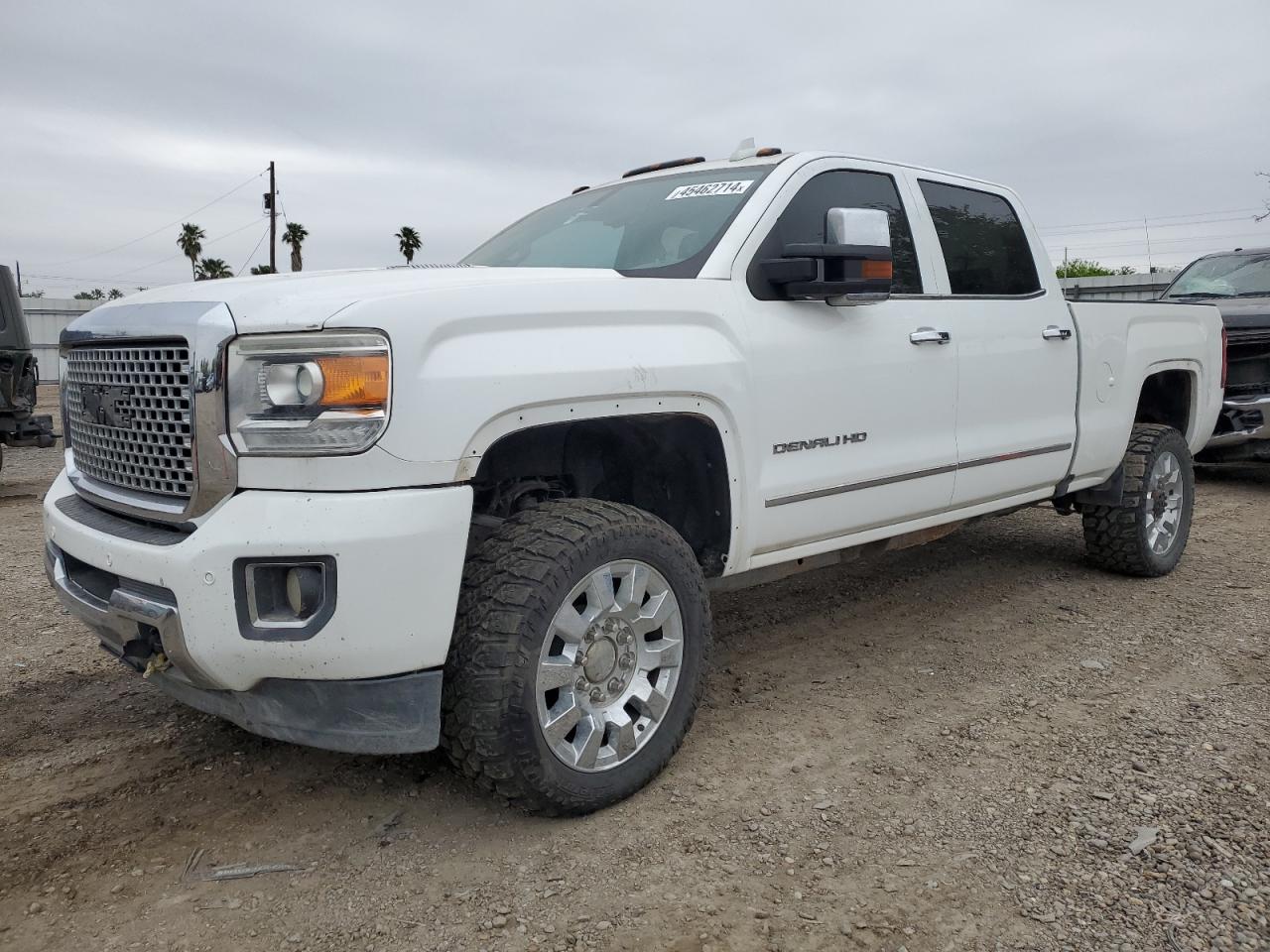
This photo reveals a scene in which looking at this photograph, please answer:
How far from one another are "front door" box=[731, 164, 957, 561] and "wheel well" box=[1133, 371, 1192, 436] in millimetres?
2474

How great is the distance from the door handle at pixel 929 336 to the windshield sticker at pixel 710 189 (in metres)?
0.86

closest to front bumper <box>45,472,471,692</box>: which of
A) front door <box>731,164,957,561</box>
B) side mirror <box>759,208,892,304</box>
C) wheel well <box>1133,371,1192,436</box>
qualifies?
front door <box>731,164,957,561</box>

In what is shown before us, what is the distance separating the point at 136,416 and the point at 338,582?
2.85ft

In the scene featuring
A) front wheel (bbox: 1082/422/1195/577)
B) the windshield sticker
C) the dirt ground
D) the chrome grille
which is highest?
the windshield sticker

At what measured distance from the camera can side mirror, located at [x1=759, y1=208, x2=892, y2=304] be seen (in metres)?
3.26

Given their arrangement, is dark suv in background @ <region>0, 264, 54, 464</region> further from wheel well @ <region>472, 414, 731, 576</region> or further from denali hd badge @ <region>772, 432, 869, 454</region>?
denali hd badge @ <region>772, 432, 869, 454</region>

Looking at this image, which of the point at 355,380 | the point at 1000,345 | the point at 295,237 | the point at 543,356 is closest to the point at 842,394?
the point at 1000,345

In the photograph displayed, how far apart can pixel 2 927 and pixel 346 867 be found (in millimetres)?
783

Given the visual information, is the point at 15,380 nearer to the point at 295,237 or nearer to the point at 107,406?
the point at 107,406

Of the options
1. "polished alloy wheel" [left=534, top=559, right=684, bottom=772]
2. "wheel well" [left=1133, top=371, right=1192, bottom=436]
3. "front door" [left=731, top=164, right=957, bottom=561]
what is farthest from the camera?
"wheel well" [left=1133, top=371, right=1192, bottom=436]

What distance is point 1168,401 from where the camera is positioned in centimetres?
591

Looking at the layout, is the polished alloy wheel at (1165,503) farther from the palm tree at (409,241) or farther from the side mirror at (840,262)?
the palm tree at (409,241)

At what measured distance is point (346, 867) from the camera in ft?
8.77

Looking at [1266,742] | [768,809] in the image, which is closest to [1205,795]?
[1266,742]
